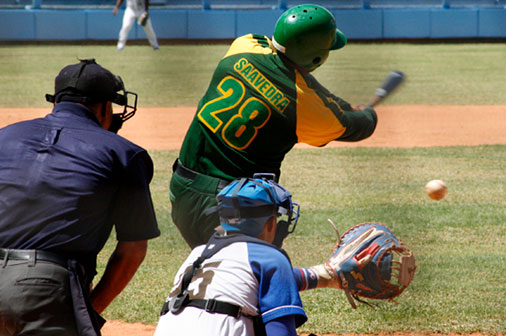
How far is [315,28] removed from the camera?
9.54 feet

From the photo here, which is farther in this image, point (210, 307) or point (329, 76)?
point (329, 76)

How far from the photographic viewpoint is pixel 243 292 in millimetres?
1976

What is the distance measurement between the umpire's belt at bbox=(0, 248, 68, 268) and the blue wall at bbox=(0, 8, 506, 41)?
18.3 metres

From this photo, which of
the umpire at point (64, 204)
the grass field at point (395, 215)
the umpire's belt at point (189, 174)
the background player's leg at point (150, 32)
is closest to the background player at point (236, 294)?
the umpire at point (64, 204)

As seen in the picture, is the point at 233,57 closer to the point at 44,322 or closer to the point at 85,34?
the point at 44,322

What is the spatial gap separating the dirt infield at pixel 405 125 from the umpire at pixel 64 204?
256 inches

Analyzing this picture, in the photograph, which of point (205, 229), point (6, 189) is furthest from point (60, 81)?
point (205, 229)

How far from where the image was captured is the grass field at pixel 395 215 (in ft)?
12.9

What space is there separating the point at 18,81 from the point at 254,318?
13476mm

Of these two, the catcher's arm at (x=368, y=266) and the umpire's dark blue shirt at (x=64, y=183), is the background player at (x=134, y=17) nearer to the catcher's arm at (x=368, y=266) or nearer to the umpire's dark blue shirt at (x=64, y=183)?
the catcher's arm at (x=368, y=266)

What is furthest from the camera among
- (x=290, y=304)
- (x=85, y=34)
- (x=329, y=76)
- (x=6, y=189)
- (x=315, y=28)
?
(x=85, y=34)

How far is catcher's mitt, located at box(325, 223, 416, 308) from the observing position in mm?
2674

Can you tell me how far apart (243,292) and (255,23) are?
62.1 ft

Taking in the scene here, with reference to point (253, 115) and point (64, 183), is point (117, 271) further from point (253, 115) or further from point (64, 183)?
point (253, 115)
